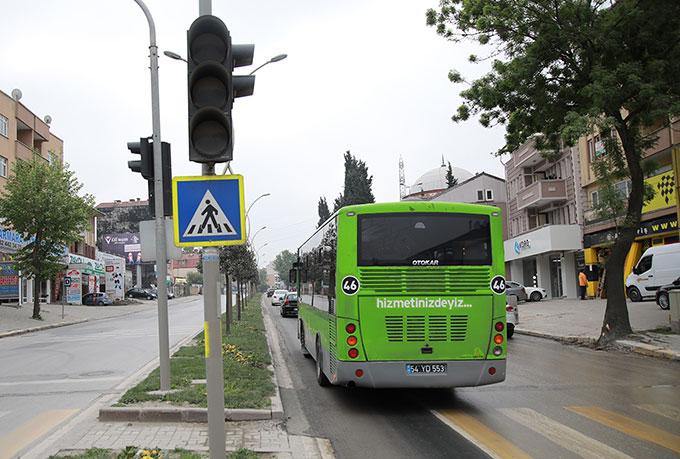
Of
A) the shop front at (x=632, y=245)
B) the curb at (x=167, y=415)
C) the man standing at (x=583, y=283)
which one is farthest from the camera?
the man standing at (x=583, y=283)

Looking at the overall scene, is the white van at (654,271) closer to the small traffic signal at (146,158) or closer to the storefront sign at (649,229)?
the storefront sign at (649,229)

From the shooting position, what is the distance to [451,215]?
28.3 ft

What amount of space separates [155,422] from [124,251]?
311ft

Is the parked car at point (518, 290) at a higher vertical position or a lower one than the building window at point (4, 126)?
lower

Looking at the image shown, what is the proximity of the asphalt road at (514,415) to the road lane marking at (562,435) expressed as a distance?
10 millimetres

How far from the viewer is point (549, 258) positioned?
148 feet

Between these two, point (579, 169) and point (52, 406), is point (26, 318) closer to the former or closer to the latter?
point (52, 406)

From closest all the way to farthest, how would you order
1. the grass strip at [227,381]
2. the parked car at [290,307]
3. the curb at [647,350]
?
the grass strip at [227,381]
the curb at [647,350]
the parked car at [290,307]

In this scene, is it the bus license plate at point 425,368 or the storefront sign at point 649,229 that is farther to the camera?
the storefront sign at point 649,229

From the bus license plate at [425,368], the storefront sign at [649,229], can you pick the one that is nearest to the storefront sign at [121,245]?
the storefront sign at [649,229]

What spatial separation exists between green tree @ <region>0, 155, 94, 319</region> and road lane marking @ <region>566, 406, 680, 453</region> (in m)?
31.2

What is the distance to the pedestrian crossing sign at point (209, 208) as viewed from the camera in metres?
5.16

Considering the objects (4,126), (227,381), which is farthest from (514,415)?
(4,126)

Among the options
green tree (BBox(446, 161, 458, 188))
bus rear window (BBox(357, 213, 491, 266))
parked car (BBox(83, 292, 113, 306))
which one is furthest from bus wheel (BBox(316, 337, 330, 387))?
green tree (BBox(446, 161, 458, 188))
